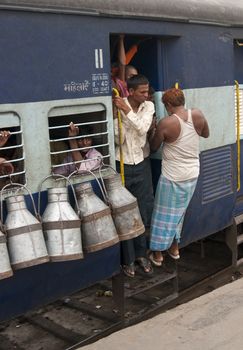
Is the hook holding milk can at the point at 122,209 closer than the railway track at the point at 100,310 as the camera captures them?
Yes

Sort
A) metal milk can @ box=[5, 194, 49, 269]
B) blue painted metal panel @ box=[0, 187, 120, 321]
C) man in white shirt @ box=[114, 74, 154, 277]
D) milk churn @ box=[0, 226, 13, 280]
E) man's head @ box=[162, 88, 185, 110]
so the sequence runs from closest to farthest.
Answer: milk churn @ box=[0, 226, 13, 280]
metal milk can @ box=[5, 194, 49, 269]
blue painted metal panel @ box=[0, 187, 120, 321]
man in white shirt @ box=[114, 74, 154, 277]
man's head @ box=[162, 88, 185, 110]

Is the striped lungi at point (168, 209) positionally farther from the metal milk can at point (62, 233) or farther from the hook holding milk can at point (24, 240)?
the hook holding milk can at point (24, 240)

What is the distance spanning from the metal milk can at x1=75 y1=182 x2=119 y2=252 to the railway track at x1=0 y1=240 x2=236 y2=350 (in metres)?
0.78

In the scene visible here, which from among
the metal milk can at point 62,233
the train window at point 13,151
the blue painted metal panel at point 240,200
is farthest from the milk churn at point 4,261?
the blue painted metal panel at point 240,200

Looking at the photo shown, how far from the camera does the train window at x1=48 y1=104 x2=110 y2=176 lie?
3461 mm

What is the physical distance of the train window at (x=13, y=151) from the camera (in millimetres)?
3086

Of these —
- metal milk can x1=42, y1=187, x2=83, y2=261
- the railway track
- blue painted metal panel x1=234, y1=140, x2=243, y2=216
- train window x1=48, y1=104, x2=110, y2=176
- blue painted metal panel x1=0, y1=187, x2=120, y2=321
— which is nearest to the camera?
metal milk can x1=42, y1=187, x2=83, y2=261

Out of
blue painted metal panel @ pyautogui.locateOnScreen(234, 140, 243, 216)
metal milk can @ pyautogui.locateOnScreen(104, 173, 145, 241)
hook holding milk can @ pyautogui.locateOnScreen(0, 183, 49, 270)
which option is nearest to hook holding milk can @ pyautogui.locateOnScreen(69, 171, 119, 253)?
metal milk can @ pyautogui.locateOnScreen(104, 173, 145, 241)

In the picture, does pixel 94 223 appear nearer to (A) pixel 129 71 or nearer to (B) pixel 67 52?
(B) pixel 67 52

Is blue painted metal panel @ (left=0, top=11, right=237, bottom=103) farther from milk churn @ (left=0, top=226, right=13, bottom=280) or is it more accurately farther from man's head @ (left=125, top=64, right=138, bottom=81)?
milk churn @ (left=0, top=226, right=13, bottom=280)

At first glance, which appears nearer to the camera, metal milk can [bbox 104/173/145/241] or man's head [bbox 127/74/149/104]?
metal milk can [bbox 104/173/145/241]

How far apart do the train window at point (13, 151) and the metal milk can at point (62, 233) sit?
11.5 inches

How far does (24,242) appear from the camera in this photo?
2924mm

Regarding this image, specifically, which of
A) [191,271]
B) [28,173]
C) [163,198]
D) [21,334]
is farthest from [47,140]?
[191,271]
